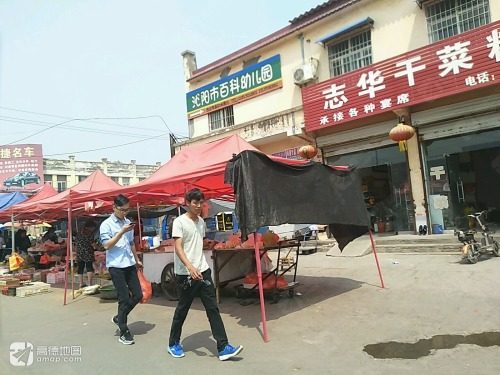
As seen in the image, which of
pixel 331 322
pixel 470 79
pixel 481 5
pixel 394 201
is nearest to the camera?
pixel 331 322

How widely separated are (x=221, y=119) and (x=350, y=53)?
606 cm

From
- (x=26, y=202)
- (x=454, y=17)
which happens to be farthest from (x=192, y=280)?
(x=454, y=17)

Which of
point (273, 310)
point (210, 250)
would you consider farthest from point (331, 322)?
point (210, 250)

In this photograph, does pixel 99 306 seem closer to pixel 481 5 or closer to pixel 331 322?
pixel 331 322

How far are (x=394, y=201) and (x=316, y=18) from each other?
6.67 m

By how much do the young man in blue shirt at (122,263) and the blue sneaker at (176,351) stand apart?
0.78m

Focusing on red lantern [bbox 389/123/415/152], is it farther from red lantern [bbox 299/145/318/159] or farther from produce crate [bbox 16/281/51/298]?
produce crate [bbox 16/281/51/298]

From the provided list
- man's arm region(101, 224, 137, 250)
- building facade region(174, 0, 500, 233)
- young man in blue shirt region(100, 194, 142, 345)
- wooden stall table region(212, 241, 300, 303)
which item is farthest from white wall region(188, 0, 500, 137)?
man's arm region(101, 224, 137, 250)

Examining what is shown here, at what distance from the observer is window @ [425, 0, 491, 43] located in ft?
34.0

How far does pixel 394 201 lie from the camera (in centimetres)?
1281

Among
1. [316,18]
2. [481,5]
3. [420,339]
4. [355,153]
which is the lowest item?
[420,339]

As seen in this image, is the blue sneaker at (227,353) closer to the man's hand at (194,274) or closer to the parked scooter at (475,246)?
the man's hand at (194,274)

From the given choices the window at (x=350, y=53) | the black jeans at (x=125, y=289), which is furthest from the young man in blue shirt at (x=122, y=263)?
the window at (x=350, y=53)

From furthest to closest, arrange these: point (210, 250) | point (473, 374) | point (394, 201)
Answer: point (394, 201), point (210, 250), point (473, 374)
